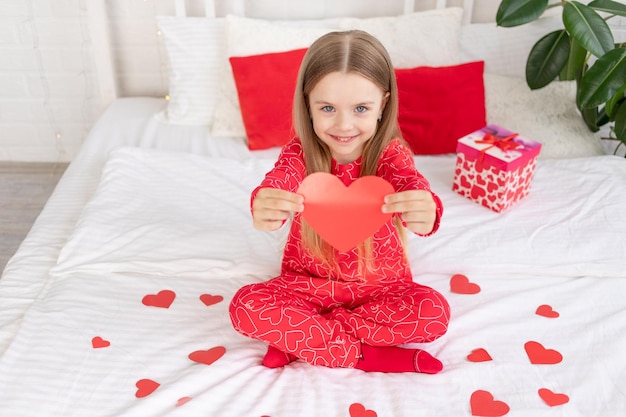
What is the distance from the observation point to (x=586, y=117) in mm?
1914

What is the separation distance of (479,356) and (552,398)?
0.15 m

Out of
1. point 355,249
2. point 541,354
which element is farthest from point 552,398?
point 355,249

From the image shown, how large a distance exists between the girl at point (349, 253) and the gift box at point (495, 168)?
1.38ft

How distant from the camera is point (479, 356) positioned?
1184 mm

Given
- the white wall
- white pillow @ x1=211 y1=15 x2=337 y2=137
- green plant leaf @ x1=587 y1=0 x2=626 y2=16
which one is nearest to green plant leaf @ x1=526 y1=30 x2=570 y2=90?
green plant leaf @ x1=587 y1=0 x2=626 y2=16

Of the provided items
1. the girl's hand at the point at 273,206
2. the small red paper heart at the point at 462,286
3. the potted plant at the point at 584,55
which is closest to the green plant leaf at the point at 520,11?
the potted plant at the point at 584,55

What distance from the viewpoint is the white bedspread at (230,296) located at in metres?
1.08

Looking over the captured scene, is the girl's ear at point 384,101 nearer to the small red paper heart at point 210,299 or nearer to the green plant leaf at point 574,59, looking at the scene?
the small red paper heart at point 210,299

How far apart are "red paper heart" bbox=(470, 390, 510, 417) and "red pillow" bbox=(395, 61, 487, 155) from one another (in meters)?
0.94

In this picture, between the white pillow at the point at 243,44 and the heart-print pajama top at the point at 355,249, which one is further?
the white pillow at the point at 243,44

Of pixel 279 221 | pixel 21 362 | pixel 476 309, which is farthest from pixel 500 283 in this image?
pixel 21 362

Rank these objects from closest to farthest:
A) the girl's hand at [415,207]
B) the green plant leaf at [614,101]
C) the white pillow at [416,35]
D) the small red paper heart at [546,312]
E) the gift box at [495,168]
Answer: the girl's hand at [415,207], the small red paper heart at [546,312], the gift box at [495,168], the green plant leaf at [614,101], the white pillow at [416,35]

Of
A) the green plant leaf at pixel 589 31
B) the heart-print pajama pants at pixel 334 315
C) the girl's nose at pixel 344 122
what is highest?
the green plant leaf at pixel 589 31

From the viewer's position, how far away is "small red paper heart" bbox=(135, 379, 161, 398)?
3.53 feet
